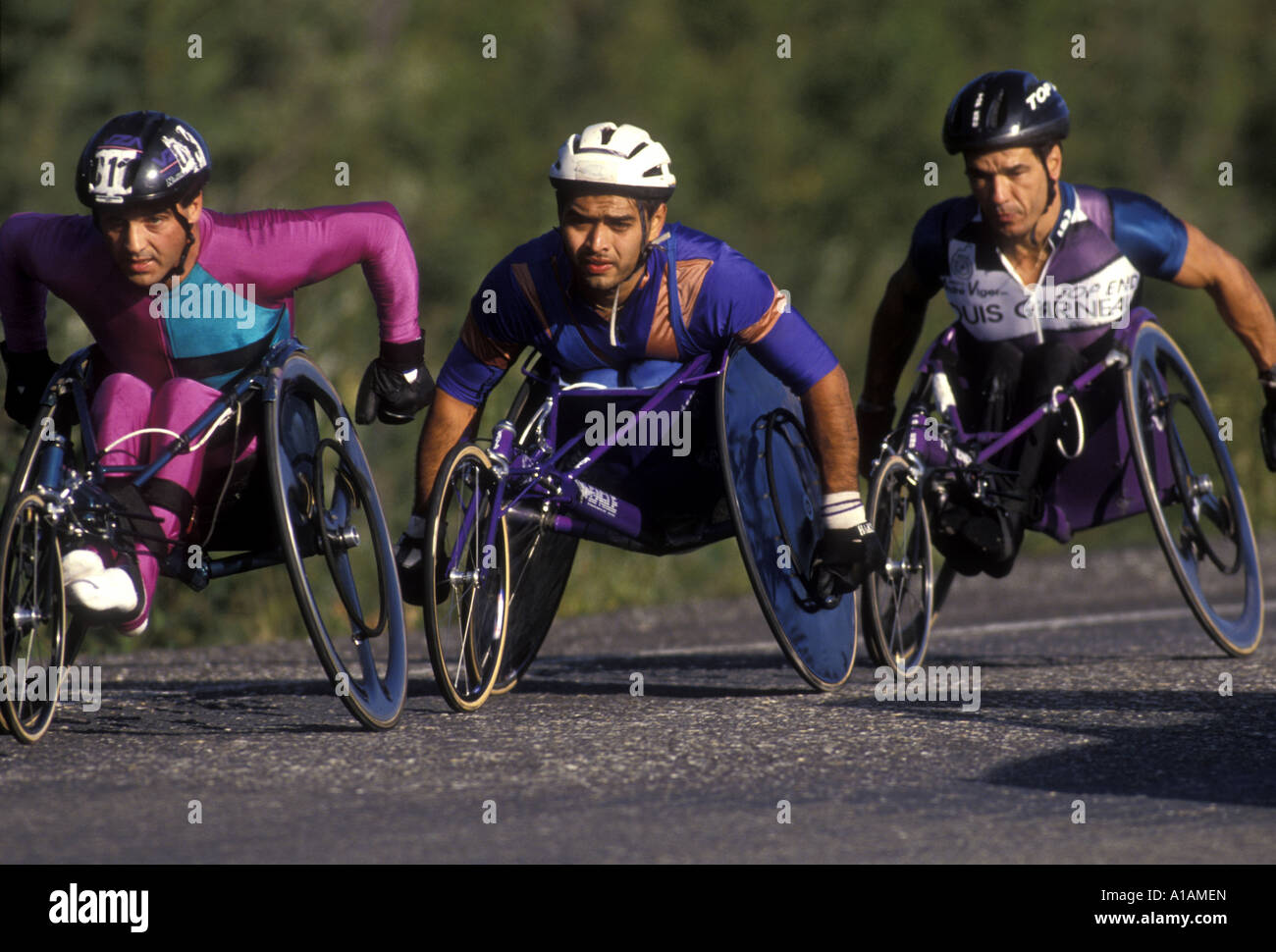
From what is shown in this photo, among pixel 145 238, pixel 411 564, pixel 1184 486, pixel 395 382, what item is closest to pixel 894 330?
pixel 1184 486

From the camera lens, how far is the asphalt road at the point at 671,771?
472cm

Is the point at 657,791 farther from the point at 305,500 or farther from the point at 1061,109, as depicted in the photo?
the point at 1061,109

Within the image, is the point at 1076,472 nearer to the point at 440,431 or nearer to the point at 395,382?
the point at 440,431

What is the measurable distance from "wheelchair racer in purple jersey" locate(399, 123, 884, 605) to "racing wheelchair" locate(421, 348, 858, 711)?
0.13 m

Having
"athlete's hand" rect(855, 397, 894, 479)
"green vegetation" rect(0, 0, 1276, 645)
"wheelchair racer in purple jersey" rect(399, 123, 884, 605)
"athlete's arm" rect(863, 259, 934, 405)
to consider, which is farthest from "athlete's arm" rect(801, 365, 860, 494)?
"green vegetation" rect(0, 0, 1276, 645)

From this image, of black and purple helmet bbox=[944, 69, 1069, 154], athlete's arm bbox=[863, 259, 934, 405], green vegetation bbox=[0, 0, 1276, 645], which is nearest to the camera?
black and purple helmet bbox=[944, 69, 1069, 154]

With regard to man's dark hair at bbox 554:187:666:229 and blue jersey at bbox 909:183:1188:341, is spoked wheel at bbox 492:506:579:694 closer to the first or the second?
man's dark hair at bbox 554:187:666:229

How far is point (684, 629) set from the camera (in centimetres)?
1095

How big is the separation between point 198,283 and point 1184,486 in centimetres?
369

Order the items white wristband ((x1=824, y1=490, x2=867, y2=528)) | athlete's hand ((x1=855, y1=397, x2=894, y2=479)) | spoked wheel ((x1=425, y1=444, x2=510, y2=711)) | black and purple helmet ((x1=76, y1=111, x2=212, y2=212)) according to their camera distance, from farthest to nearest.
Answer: athlete's hand ((x1=855, y1=397, x2=894, y2=479)) → white wristband ((x1=824, y1=490, x2=867, y2=528)) → spoked wheel ((x1=425, y1=444, x2=510, y2=711)) → black and purple helmet ((x1=76, y1=111, x2=212, y2=212))

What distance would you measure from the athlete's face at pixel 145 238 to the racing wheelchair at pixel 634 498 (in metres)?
1.05

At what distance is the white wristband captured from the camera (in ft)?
22.7

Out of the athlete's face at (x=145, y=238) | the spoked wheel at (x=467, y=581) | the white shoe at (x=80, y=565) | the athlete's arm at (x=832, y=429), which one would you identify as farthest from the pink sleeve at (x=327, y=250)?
the athlete's arm at (x=832, y=429)

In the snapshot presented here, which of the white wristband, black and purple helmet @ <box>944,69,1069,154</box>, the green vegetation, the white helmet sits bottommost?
the white wristband
